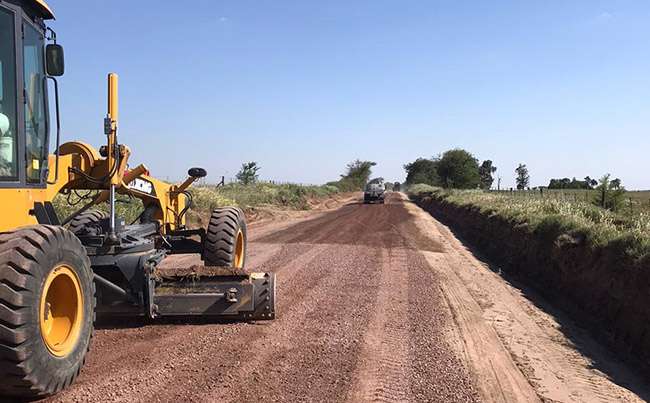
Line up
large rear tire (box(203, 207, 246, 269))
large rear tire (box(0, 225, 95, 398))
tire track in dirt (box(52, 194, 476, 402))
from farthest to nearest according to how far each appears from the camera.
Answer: large rear tire (box(203, 207, 246, 269)) < tire track in dirt (box(52, 194, 476, 402)) < large rear tire (box(0, 225, 95, 398))

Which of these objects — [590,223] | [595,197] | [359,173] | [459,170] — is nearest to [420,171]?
[359,173]

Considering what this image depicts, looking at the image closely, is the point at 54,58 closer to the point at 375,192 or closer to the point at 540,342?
the point at 540,342

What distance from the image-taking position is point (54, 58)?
5059 millimetres

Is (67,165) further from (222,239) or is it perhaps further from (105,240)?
(222,239)

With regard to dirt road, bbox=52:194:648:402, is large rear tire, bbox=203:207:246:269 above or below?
above

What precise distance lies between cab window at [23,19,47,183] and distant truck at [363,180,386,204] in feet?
152

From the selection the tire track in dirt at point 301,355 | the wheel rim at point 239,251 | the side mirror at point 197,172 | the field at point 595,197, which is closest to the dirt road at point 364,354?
the tire track in dirt at point 301,355

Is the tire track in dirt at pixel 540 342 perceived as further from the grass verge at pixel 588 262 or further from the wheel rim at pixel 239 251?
the wheel rim at pixel 239 251

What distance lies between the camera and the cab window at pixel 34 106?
488 cm

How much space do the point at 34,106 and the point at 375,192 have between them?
4654 cm

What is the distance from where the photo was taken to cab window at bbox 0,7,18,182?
455 cm

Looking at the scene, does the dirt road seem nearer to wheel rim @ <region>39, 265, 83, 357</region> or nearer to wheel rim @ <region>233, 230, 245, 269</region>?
wheel rim @ <region>39, 265, 83, 357</region>

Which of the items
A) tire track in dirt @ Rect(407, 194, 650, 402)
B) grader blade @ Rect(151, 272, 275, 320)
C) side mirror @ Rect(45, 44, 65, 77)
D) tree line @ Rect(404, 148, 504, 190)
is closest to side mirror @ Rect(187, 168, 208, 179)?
grader blade @ Rect(151, 272, 275, 320)

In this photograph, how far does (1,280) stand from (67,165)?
2.50 metres
